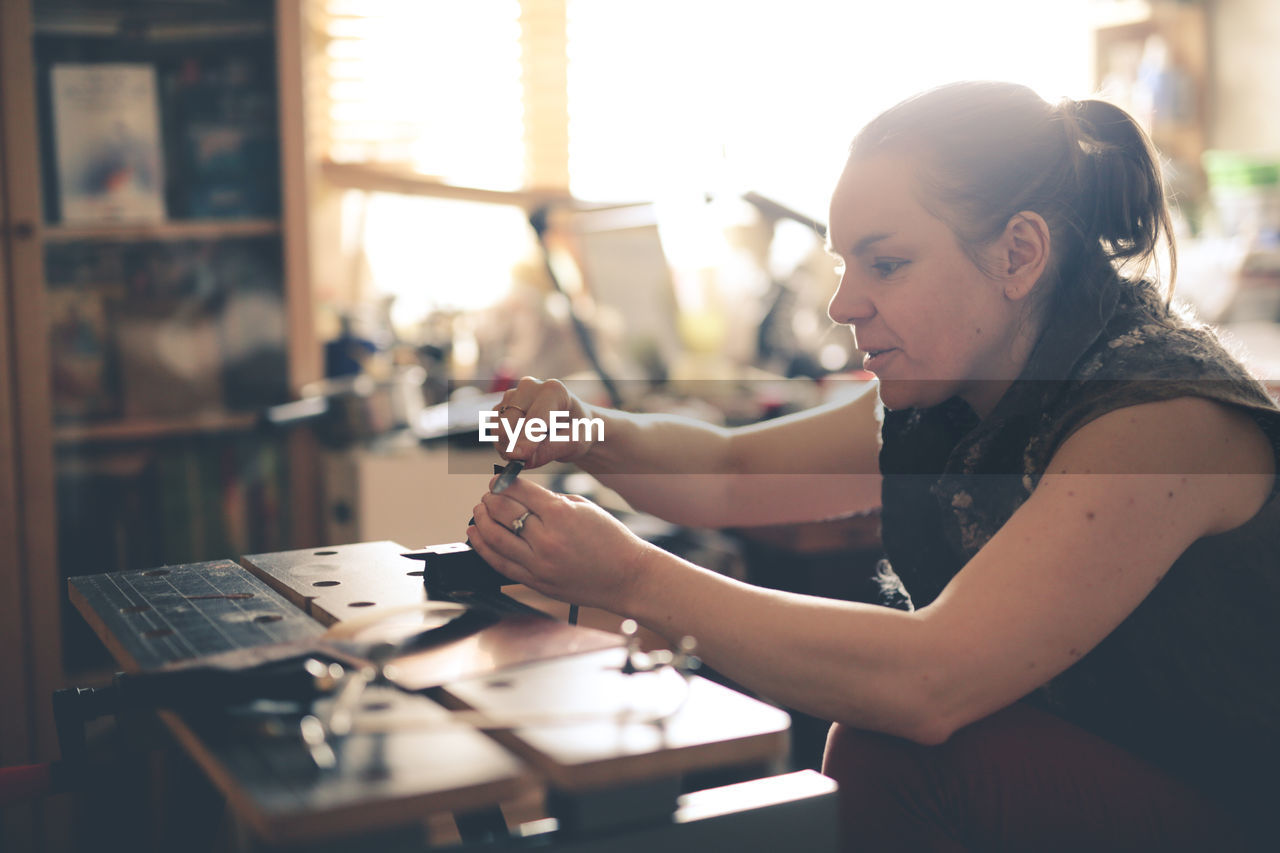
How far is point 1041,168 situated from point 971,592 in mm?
428

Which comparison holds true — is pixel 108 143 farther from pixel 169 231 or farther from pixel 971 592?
pixel 971 592

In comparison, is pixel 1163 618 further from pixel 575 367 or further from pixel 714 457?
pixel 575 367

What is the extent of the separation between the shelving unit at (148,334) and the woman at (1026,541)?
3.90 ft

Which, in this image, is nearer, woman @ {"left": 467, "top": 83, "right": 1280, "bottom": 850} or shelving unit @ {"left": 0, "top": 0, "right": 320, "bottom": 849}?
woman @ {"left": 467, "top": 83, "right": 1280, "bottom": 850}

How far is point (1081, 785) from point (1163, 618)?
16 cm

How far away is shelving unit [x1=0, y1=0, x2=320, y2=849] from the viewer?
1.86 metres

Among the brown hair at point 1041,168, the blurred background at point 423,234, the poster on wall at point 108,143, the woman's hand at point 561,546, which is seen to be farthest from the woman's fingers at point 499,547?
the poster on wall at point 108,143

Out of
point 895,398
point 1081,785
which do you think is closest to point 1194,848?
A: point 1081,785

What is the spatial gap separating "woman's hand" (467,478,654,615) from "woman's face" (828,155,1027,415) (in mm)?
336

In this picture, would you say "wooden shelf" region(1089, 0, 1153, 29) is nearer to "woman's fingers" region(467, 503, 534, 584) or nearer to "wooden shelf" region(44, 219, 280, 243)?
"wooden shelf" region(44, 219, 280, 243)

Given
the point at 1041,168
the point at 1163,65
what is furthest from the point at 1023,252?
the point at 1163,65

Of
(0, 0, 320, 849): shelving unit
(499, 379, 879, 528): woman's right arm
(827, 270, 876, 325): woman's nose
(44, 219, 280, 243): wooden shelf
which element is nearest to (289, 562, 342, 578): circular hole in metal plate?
(499, 379, 879, 528): woman's right arm

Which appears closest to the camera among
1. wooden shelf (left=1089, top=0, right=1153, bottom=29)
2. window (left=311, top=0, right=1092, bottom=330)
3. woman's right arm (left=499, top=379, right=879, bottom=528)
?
woman's right arm (left=499, top=379, right=879, bottom=528)

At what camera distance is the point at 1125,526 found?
32.0 inches
